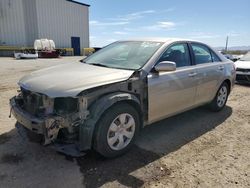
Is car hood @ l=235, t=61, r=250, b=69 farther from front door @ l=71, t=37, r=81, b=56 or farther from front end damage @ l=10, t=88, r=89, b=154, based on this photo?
front door @ l=71, t=37, r=81, b=56

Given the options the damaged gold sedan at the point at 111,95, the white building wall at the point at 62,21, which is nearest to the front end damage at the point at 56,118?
the damaged gold sedan at the point at 111,95

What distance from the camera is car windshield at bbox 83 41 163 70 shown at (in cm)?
365

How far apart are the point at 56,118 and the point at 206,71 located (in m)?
3.17

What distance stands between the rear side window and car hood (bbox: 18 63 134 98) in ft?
5.93

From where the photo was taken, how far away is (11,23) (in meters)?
27.3

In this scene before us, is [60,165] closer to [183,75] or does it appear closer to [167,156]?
[167,156]

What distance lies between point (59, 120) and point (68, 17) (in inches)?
1305

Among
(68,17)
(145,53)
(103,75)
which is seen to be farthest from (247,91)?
(68,17)

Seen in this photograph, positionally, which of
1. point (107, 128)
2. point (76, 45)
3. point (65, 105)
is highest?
point (76, 45)

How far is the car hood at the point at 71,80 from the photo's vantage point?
279cm

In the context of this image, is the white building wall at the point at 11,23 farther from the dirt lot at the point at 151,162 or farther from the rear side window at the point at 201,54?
the rear side window at the point at 201,54

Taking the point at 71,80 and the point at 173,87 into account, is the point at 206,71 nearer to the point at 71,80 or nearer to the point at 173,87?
the point at 173,87

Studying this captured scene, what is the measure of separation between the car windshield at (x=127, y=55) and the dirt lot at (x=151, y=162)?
130 cm

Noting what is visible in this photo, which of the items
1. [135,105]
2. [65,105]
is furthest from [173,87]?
[65,105]
